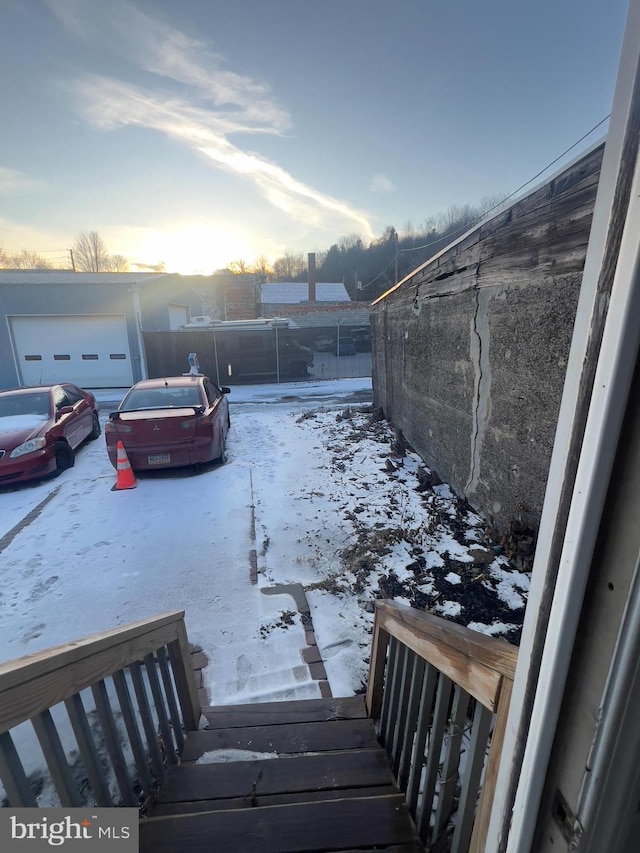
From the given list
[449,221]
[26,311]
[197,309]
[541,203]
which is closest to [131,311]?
[26,311]

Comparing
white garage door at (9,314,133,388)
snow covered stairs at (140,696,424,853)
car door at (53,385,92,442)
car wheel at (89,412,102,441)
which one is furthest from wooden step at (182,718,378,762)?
white garage door at (9,314,133,388)

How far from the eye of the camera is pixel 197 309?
24.4m

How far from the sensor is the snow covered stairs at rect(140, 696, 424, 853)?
151cm

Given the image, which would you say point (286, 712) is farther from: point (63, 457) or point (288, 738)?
point (63, 457)

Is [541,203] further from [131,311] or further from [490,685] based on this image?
[131,311]

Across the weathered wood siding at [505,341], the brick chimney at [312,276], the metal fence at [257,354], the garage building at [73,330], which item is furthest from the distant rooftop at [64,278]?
the brick chimney at [312,276]

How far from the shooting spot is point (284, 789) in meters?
1.82

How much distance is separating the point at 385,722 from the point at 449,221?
165ft

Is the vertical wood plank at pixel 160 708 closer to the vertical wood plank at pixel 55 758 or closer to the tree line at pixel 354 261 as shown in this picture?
the vertical wood plank at pixel 55 758

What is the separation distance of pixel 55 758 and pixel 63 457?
21.8ft

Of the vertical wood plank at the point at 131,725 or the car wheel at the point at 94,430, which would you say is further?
the car wheel at the point at 94,430

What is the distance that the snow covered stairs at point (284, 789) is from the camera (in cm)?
151

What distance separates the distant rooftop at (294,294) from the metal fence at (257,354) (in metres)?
16.2

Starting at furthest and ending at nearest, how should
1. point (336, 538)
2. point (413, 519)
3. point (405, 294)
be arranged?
point (405, 294)
point (413, 519)
point (336, 538)
